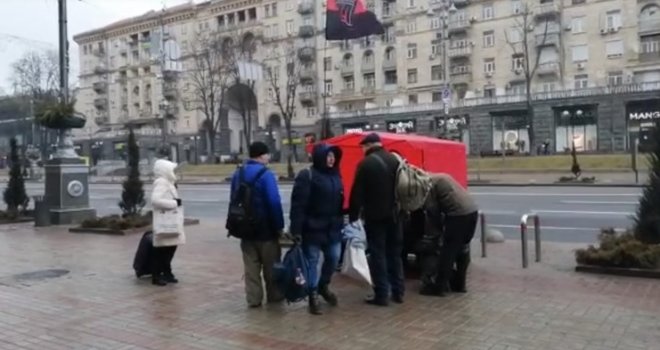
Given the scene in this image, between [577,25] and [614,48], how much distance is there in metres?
4.11

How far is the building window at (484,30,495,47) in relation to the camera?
6619 cm

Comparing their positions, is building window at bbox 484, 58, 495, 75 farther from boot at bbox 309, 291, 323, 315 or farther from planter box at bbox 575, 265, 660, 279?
boot at bbox 309, 291, 323, 315

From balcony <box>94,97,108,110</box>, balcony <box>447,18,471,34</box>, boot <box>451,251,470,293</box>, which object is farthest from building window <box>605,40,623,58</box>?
balcony <box>94,97,108,110</box>

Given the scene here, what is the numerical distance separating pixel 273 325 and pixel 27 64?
248ft

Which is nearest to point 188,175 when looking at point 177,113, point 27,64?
point 27,64

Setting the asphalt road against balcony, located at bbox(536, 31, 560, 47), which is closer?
the asphalt road

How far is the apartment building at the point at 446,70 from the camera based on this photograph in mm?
56812

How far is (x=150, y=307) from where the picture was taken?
7059mm

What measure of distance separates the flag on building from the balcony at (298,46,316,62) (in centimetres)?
6331

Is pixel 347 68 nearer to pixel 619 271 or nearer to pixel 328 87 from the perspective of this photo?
pixel 328 87

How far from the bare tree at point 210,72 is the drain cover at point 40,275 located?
60708mm

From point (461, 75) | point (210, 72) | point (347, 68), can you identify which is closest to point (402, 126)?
point (461, 75)

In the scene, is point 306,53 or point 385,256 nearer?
point 385,256

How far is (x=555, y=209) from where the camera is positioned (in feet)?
60.5
